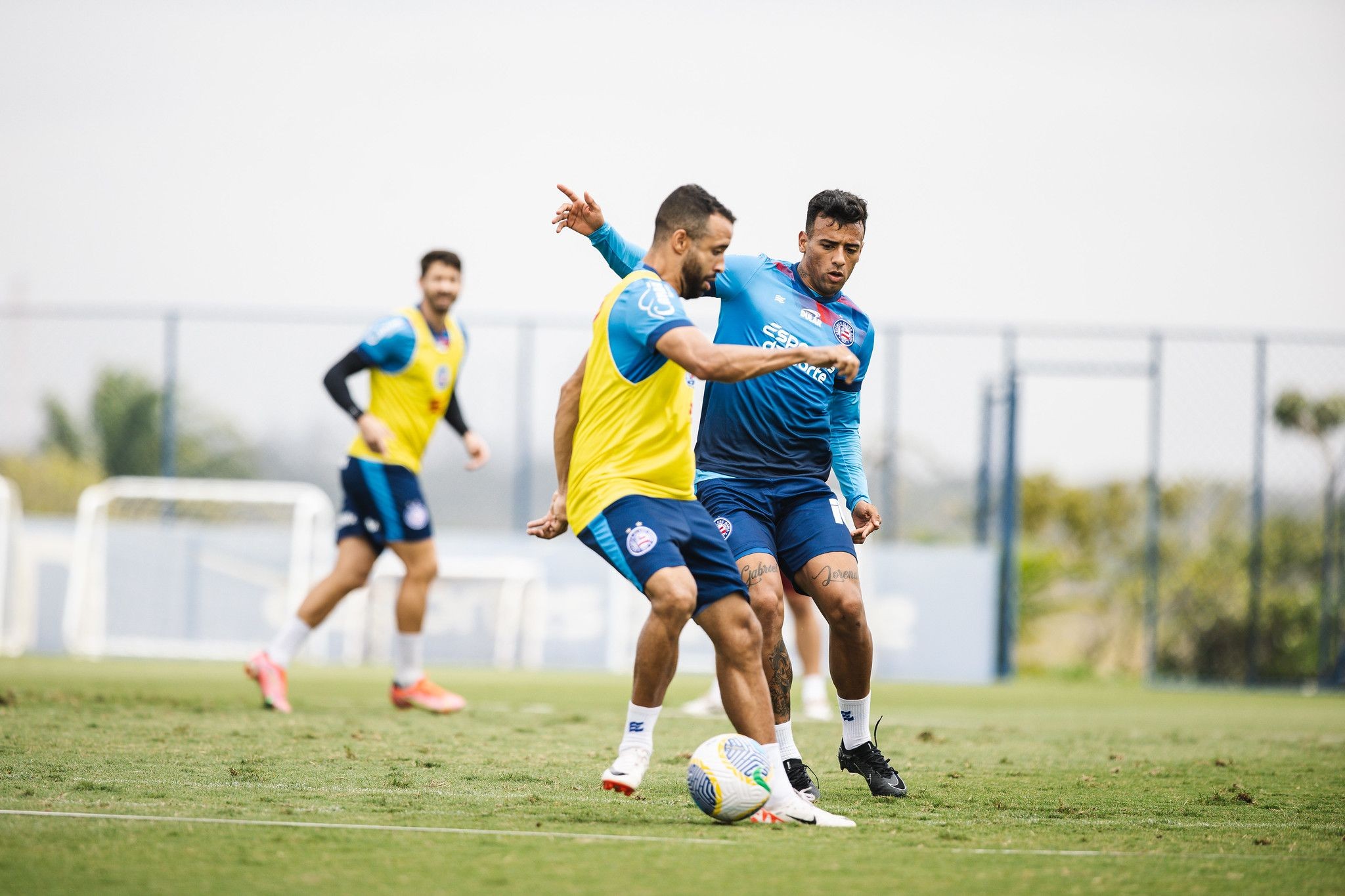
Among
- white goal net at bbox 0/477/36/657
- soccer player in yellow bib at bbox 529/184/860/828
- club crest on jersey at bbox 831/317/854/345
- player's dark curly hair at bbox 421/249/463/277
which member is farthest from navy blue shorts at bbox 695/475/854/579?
white goal net at bbox 0/477/36/657

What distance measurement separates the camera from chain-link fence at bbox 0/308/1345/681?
635 inches

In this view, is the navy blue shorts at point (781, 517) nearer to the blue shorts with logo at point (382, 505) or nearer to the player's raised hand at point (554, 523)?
the player's raised hand at point (554, 523)

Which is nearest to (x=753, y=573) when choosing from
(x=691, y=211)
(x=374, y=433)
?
(x=691, y=211)

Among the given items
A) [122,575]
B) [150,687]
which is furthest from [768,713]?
[122,575]

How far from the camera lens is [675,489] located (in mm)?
5090

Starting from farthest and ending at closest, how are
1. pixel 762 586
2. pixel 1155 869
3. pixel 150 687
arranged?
pixel 150 687, pixel 762 586, pixel 1155 869

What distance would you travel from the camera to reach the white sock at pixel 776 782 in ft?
15.8

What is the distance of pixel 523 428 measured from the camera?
1644cm

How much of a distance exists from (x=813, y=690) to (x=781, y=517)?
156 inches

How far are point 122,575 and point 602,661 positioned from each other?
5.12 meters

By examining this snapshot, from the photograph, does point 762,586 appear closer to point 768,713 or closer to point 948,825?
point 768,713

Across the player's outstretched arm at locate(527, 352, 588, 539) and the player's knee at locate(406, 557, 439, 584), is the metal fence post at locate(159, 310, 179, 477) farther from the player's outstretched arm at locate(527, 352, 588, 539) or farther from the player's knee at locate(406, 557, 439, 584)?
the player's outstretched arm at locate(527, 352, 588, 539)

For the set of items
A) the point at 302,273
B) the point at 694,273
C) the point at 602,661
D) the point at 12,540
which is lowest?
the point at 602,661

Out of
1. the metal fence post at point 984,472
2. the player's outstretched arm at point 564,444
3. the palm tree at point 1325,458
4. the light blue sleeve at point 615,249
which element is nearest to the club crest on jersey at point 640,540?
the player's outstretched arm at point 564,444
